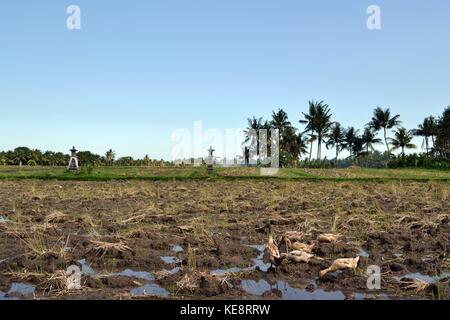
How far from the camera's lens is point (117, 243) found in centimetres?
673

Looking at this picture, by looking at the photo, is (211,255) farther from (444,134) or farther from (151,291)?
(444,134)

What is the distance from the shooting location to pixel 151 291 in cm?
490

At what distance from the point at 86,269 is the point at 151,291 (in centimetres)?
131

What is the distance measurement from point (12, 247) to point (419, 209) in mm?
9880

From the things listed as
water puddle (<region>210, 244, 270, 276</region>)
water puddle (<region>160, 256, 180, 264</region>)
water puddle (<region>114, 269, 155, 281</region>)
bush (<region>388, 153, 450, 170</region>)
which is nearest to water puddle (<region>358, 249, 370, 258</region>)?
water puddle (<region>210, 244, 270, 276</region>)

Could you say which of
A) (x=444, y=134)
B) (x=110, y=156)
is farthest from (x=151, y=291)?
(x=444, y=134)

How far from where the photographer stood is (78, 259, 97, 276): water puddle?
5.57 metres

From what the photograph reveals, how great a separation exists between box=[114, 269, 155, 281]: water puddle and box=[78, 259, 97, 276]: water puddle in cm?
31

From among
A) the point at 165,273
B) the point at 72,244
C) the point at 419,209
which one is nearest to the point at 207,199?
the point at 419,209

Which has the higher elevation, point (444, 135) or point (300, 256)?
point (444, 135)

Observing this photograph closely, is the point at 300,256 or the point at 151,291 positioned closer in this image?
the point at 151,291

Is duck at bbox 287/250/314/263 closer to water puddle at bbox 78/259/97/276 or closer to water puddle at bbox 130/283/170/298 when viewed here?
water puddle at bbox 130/283/170/298

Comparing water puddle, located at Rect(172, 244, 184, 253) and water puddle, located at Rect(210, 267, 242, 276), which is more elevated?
water puddle, located at Rect(172, 244, 184, 253)
